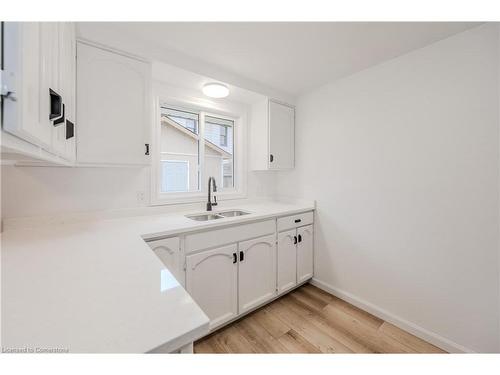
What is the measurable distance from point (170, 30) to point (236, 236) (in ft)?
5.17

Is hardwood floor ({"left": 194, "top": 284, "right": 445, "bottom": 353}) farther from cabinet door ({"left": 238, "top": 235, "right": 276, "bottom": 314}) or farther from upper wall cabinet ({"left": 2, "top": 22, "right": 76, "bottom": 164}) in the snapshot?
upper wall cabinet ({"left": 2, "top": 22, "right": 76, "bottom": 164})

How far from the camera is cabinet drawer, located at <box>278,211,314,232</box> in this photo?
207cm

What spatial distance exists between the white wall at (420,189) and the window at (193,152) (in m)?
1.13

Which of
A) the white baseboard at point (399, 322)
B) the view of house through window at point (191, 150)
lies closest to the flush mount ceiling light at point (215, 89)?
the view of house through window at point (191, 150)

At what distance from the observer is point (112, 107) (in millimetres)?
1442

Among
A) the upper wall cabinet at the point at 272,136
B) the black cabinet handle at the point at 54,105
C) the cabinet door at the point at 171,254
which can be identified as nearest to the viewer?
the black cabinet handle at the point at 54,105

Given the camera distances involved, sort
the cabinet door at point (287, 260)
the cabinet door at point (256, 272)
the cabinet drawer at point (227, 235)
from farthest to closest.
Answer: the cabinet door at point (287, 260), the cabinet door at point (256, 272), the cabinet drawer at point (227, 235)

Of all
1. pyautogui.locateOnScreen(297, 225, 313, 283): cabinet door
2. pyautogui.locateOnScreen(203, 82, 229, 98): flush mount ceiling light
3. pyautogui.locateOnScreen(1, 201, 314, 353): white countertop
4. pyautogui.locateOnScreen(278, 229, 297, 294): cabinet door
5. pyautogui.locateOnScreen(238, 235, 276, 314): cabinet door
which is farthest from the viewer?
pyautogui.locateOnScreen(297, 225, 313, 283): cabinet door

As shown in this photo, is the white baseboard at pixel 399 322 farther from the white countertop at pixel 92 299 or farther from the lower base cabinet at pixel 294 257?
the white countertop at pixel 92 299

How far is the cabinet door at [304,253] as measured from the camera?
7.38ft

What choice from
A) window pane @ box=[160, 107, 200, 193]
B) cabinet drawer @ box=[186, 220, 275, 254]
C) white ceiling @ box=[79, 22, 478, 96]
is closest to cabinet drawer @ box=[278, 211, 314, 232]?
cabinet drawer @ box=[186, 220, 275, 254]
